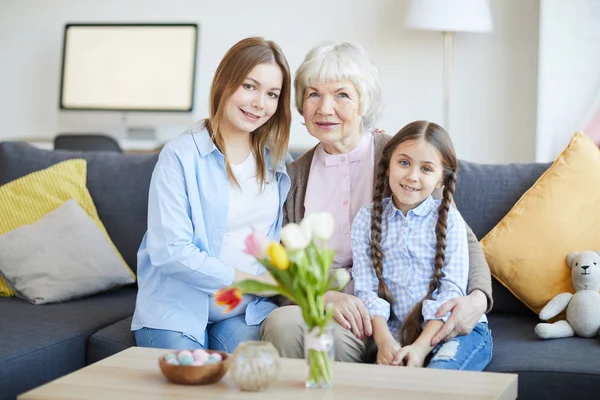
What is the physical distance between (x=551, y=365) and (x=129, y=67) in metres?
3.84

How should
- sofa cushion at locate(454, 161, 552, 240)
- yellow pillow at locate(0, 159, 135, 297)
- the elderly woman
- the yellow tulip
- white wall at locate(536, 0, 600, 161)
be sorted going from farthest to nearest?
1. white wall at locate(536, 0, 600, 161)
2. yellow pillow at locate(0, 159, 135, 297)
3. sofa cushion at locate(454, 161, 552, 240)
4. the elderly woman
5. the yellow tulip

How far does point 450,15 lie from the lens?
4.35 m

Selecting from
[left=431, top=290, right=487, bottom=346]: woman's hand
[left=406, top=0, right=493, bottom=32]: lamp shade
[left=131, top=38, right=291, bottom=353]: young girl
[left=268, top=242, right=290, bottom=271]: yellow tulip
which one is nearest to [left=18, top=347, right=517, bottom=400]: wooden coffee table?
[left=268, top=242, right=290, bottom=271]: yellow tulip

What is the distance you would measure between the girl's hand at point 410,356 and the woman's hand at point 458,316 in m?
0.05

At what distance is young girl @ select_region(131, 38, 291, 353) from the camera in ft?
7.21

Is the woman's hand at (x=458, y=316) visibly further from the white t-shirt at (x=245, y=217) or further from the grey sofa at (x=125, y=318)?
the white t-shirt at (x=245, y=217)

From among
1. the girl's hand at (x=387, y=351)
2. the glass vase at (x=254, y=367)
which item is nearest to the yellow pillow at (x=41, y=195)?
the girl's hand at (x=387, y=351)

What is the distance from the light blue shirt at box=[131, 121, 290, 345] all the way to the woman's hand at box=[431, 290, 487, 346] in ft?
1.60

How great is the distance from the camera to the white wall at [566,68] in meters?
4.30

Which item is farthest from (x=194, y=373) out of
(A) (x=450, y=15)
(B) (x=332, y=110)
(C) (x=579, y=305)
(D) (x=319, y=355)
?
(A) (x=450, y=15)

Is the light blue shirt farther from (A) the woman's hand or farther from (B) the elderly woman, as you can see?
(A) the woman's hand

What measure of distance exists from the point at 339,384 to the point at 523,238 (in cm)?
105

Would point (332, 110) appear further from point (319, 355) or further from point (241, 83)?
point (319, 355)

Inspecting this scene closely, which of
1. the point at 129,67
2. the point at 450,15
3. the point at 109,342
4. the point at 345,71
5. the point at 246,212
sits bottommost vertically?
the point at 109,342
